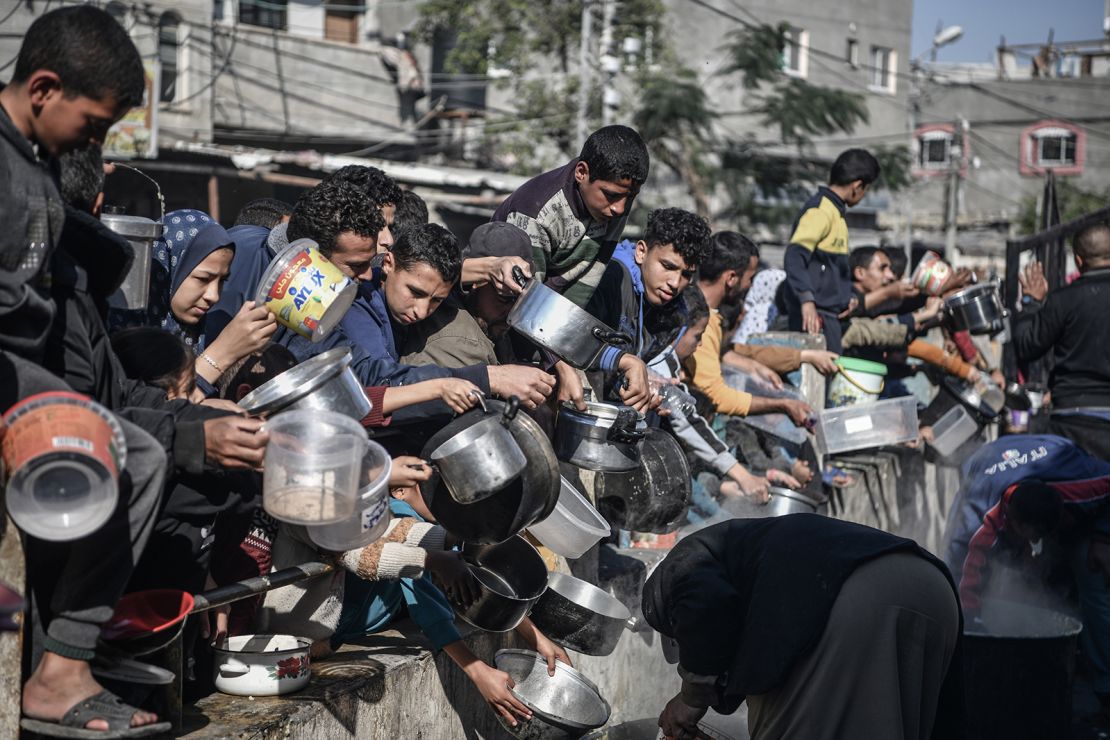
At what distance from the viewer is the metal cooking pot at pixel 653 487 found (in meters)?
5.11

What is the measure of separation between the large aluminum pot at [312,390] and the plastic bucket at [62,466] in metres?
0.62

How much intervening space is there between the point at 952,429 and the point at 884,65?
29.6m

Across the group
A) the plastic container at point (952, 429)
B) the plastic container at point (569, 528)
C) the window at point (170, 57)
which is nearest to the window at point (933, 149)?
the window at point (170, 57)

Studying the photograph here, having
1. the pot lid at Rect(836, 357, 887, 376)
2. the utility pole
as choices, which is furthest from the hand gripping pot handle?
the utility pole

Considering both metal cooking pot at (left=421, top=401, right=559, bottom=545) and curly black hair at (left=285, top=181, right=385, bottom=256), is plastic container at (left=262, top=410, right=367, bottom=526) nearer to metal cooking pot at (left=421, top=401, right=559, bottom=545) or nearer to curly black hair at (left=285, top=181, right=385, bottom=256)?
metal cooking pot at (left=421, top=401, right=559, bottom=545)

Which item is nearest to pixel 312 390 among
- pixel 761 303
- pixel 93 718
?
pixel 93 718

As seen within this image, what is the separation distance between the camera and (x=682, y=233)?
5.41 meters

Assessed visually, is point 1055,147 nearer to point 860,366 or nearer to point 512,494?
point 860,366

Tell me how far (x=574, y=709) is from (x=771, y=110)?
17979mm

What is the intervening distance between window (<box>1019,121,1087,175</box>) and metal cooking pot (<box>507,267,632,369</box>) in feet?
128

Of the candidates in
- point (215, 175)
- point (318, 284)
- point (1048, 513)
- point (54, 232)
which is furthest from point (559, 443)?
point (215, 175)

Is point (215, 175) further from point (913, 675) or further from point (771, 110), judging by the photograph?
point (913, 675)

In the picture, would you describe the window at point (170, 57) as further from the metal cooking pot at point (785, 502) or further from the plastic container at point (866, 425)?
the metal cooking pot at point (785, 502)

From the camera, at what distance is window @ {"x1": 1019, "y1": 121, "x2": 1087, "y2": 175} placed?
39312mm
